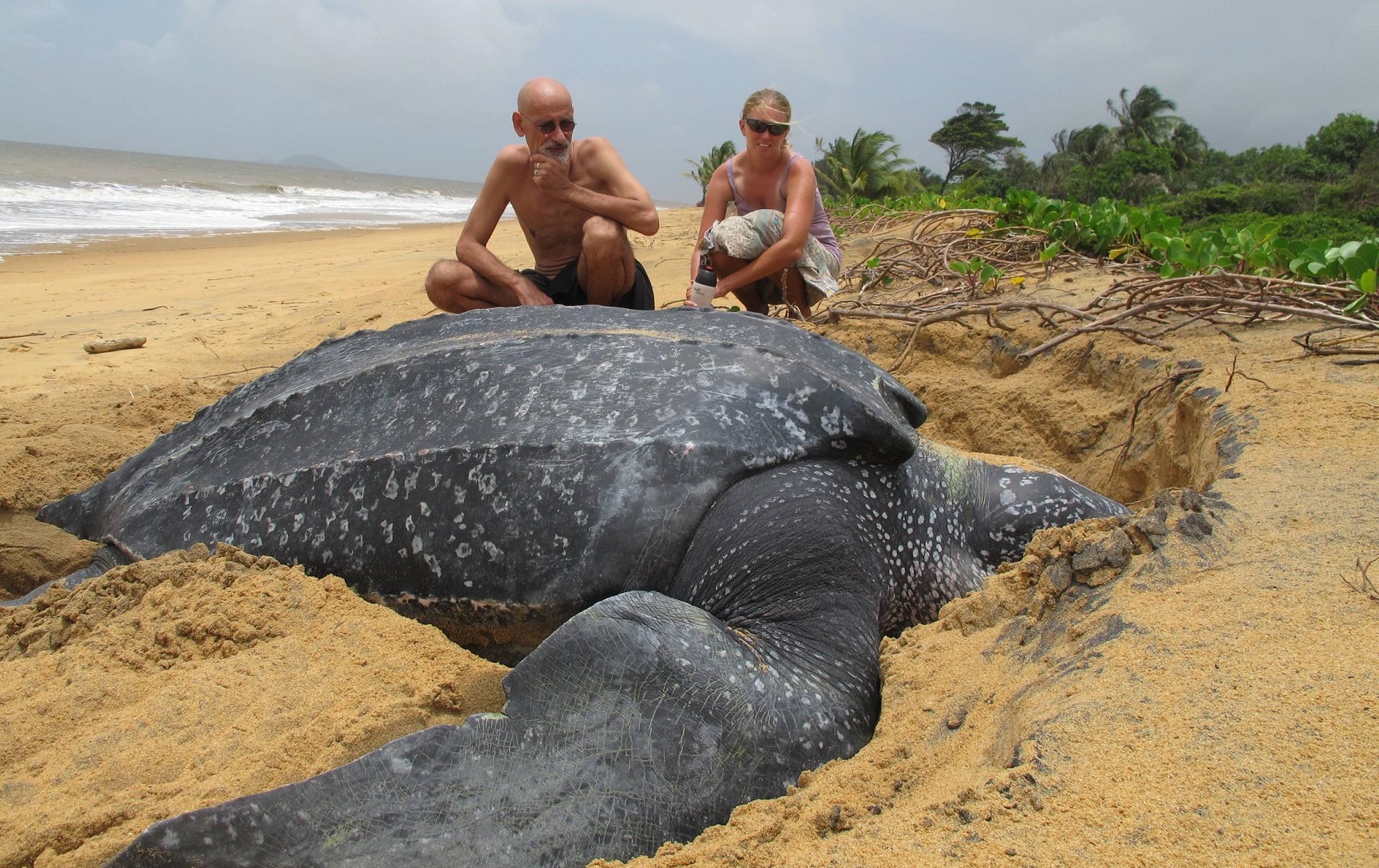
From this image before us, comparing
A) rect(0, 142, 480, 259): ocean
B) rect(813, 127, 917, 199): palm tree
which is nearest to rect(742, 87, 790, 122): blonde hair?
rect(0, 142, 480, 259): ocean

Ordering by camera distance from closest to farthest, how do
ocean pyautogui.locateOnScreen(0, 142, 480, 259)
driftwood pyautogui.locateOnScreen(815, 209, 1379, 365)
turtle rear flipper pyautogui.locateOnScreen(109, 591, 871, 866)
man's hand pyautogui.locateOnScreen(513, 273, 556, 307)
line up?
1. turtle rear flipper pyautogui.locateOnScreen(109, 591, 871, 866)
2. driftwood pyautogui.locateOnScreen(815, 209, 1379, 365)
3. man's hand pyautogui.locateOnScreen(513, 273, 556, 307)
4. ocean pyautogui.locateOnScreen(0, 142, 480, 259)

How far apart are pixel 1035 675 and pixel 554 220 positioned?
2.87m

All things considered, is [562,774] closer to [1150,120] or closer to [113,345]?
[113,345]

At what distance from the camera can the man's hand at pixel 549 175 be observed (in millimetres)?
3084

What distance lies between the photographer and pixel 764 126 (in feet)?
11.6

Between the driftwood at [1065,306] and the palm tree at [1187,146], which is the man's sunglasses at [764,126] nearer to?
the driftwood at [1065,306]

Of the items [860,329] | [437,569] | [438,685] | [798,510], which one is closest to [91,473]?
[437,569]

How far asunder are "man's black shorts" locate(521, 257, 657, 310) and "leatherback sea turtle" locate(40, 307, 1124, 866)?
1.52m

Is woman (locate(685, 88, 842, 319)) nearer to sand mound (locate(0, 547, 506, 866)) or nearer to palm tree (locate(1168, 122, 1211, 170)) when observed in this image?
sand mound (locate(0, 547, 506, 866))

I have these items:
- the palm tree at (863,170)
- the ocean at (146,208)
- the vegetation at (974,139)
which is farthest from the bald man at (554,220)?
the vegetation at (974,139)

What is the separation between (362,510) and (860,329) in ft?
8.15

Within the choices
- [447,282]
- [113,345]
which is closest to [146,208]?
[113,345]

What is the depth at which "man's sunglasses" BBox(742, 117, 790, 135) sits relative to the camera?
3537mm

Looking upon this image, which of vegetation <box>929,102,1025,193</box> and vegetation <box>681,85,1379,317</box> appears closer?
vegetation <box>681,85,1379,317</box>
